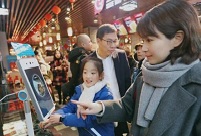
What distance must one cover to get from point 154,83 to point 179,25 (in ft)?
1.06

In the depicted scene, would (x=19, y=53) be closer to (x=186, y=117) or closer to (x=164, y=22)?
(x=164, y=22)

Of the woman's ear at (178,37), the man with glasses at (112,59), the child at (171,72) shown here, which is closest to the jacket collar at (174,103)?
the child at (171,72)

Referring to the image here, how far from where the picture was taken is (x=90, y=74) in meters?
1.64

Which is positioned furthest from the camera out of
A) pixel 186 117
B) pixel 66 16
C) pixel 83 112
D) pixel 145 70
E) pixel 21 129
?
pixel 66 16

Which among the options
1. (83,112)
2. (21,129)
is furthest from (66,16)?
(83,112)

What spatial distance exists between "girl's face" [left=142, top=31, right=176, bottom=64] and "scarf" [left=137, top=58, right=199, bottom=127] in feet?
0.13

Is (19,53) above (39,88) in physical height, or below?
above

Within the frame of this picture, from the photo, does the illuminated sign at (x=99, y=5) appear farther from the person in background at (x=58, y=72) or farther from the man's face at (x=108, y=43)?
the man's face at (x=108, y=43)

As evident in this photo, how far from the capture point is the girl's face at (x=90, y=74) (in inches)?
64.5

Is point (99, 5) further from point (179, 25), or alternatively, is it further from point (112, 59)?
point (179, 25)

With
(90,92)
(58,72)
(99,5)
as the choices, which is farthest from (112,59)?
(99,5)

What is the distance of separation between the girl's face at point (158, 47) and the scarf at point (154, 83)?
0.13 feet

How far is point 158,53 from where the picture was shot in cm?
96

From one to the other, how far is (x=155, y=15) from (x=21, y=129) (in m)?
1.81
